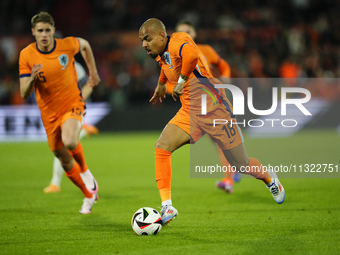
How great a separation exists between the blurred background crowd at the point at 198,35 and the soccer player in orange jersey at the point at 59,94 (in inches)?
435

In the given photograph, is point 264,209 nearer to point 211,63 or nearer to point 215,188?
point 215,188

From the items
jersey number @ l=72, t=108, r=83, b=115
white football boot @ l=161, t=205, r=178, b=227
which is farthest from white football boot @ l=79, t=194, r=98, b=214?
white football boot @ l=161, t=205, r=178, b=227

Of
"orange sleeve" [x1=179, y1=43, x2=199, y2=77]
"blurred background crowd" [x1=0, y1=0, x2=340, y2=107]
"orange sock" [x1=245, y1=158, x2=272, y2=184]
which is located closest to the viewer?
"orange sleeve" [x1=179, y1=43, x2=199, y2=77]

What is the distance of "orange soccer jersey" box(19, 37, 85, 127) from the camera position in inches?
232

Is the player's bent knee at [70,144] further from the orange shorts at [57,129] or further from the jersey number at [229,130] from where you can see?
the jersey number at [229,130]

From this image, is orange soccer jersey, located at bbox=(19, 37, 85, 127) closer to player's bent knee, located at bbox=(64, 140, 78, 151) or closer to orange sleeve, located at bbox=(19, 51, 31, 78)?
orange sleeve, located at bbox=(19, 51, 31, 78)

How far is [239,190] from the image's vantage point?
24.7ft

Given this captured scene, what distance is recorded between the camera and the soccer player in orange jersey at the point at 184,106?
4746 mm

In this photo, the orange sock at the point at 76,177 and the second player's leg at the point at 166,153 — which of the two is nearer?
the second player's leg at the point at 166,153

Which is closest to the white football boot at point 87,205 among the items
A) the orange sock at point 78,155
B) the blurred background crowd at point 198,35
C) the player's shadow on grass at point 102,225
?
the player's shadow on grass at point 102,225

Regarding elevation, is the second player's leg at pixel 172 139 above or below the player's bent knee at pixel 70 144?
above

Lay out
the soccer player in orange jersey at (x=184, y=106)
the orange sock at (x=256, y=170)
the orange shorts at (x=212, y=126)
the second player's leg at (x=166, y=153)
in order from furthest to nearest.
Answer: the orange sock at (x=256, y=170)
the orange shorts at (x=212, y=126)
the second player's leg at (x=166, y=153)
the soccer player in orange jersey at (x=184, y=106)

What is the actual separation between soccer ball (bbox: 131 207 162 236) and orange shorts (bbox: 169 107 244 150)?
933 millimetres

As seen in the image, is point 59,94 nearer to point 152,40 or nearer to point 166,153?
point 152,40
